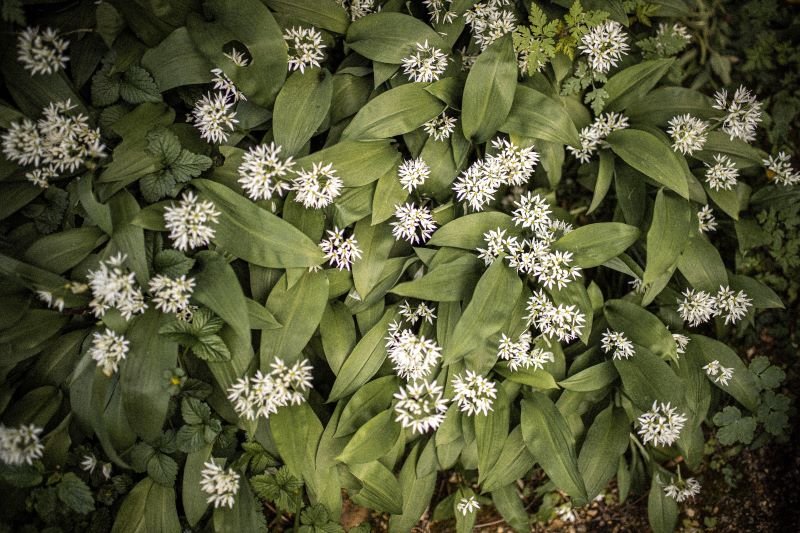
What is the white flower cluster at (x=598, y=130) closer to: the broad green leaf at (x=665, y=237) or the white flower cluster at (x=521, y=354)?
the broad green leaf at (x=665, y=237)

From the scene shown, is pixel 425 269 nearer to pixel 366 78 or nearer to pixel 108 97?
Answer: pixel 366 78

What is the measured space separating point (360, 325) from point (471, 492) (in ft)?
3.52

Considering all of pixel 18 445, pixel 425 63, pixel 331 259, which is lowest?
pixel 18 445

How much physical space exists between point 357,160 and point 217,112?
66 centimetres

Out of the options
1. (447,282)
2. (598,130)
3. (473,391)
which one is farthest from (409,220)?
(598,130)

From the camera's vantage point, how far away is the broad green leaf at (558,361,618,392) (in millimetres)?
2604

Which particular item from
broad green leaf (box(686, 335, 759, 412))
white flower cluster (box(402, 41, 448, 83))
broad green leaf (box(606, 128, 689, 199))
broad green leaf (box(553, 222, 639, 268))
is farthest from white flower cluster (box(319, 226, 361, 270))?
broad green leaf (box(686, 335, 759, 412))

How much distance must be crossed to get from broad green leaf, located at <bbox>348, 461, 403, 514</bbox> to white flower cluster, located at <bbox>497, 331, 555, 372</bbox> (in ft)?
2.61

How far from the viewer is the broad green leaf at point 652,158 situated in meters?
Result: 2.52

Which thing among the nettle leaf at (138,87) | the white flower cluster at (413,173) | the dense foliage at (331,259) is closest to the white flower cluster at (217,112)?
the dense foliage at (331,259)

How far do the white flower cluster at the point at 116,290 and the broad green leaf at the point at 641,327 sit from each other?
7.25 feet

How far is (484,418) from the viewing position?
99.8 inches

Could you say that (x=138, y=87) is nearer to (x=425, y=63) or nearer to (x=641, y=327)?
(x=425, y=63)

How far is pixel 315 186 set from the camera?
7.42 feet
